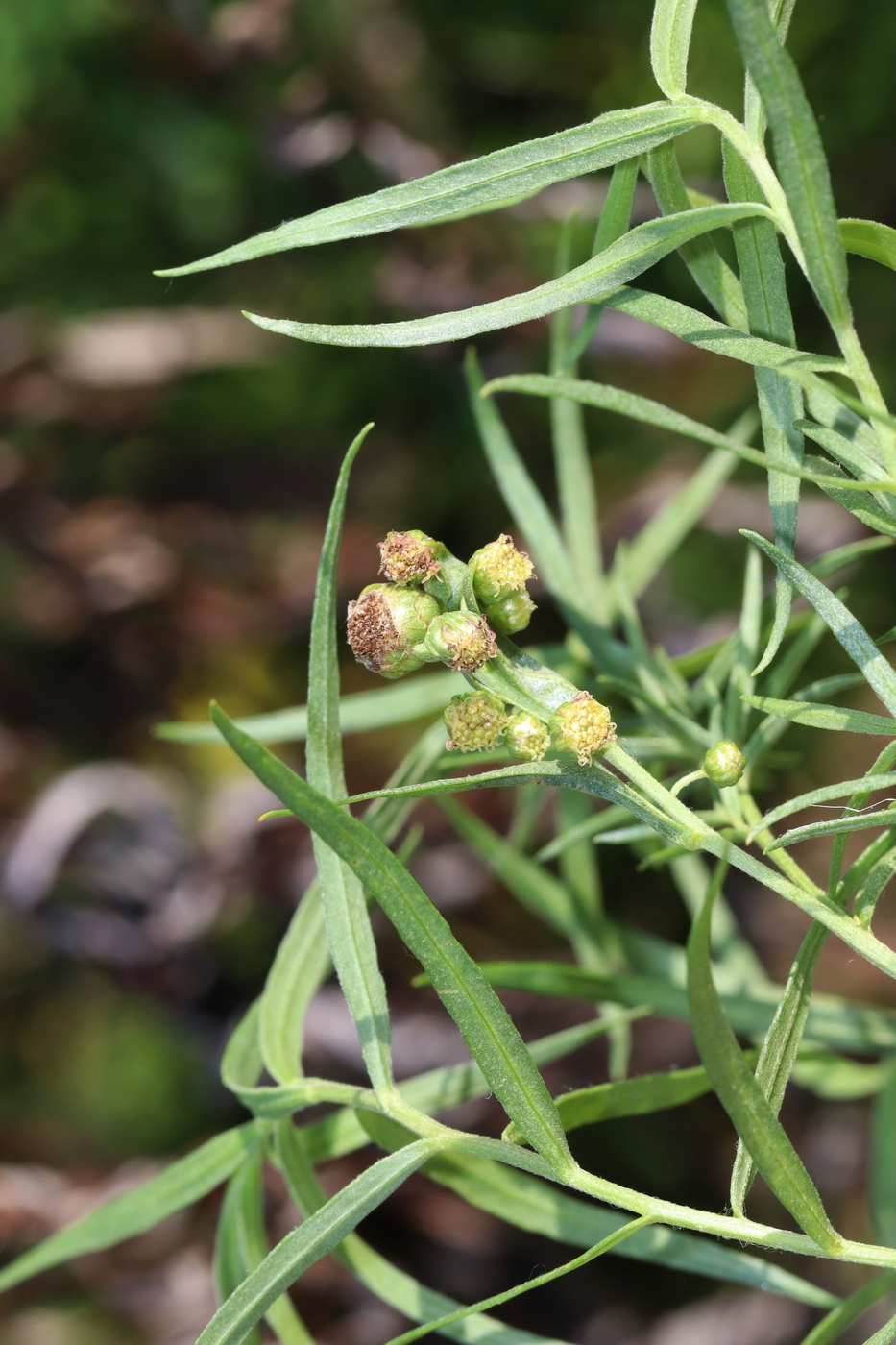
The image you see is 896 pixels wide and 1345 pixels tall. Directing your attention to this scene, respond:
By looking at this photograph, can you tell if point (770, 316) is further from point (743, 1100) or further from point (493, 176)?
point (743, 1100)

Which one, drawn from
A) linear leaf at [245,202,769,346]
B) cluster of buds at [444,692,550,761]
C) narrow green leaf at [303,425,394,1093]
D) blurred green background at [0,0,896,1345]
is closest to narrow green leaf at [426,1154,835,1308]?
narrow green leaf at [303,425,394,1093]

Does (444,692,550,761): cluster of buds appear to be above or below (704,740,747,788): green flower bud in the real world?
above

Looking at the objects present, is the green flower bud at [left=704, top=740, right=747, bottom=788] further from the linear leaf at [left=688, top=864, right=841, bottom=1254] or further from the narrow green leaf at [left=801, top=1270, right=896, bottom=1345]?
the narrow green leaf at [left=801, top=1270, right=896, bottom=1345]

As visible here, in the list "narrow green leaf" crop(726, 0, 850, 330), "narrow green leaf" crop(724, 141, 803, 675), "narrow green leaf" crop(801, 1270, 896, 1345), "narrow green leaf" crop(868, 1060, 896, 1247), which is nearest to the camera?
"narrow green leaf" crop(726, 0, 850, 330)

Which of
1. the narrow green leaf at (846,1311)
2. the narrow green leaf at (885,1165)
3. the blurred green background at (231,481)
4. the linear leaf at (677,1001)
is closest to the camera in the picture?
the narrow green leaf at (846,1311)

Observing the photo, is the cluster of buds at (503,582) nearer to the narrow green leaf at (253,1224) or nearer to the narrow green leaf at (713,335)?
the narrow green leaf at (713,335)

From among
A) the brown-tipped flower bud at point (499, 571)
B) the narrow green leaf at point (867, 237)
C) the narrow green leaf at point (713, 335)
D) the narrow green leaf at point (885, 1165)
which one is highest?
the narrow green leaf at point (867, 237)

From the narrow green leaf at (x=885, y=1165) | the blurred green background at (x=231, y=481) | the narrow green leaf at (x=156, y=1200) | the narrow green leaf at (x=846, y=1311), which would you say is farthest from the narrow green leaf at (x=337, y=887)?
the blurred green background at (x=231, y=481)

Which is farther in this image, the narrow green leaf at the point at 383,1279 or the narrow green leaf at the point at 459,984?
the narrow green leaf at the point at 383,1279
